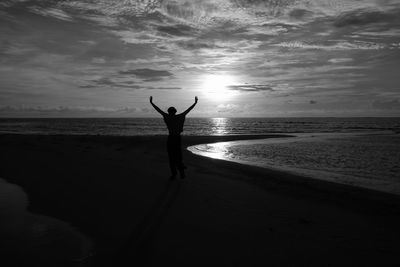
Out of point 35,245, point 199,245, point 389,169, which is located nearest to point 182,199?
point 199,245

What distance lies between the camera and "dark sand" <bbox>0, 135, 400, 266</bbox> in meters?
4.62

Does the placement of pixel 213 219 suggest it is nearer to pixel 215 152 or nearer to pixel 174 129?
pixel 174 129

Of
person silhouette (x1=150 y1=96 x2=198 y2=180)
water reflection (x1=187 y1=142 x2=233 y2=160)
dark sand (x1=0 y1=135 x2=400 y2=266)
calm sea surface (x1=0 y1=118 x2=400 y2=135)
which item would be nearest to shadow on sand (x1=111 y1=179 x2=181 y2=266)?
dark sand (x1=0 y1=135 x2=400 y2=266)

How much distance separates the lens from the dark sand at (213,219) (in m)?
4.62

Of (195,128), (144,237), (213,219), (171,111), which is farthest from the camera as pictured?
(195,128)

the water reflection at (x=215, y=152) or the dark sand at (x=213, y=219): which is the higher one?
the dark sand at (x=213, y=219)

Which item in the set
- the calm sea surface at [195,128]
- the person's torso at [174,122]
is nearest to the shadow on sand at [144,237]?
the person's torso at [174,122]

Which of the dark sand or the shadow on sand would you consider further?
the dark sand

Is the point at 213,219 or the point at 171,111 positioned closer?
the point at 213,219

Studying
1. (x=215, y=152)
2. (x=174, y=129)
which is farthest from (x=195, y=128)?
(x=174, y=129)

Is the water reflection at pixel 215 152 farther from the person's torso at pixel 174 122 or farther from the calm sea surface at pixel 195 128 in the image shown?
the calm sea surface at pixel 195 128

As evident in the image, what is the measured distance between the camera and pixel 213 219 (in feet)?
20.6

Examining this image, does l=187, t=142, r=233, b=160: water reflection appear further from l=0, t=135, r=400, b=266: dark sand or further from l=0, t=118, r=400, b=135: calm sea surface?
l=0, t=118, r=400, b=135: calm sea surface

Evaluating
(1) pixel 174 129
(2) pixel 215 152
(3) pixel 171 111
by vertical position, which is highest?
(3) pixel 171 111
